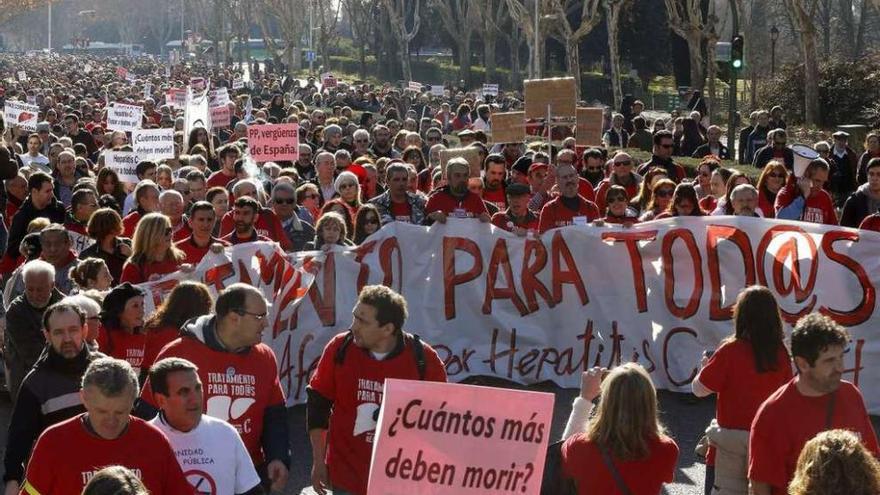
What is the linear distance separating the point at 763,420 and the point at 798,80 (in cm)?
3003

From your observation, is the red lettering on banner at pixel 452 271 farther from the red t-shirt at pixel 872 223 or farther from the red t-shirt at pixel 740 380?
the red t-shirt at pixel 740 380

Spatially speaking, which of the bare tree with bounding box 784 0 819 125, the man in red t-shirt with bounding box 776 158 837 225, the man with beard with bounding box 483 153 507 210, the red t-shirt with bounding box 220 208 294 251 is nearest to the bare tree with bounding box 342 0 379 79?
the bare tree with bounding box 784 0 819 125

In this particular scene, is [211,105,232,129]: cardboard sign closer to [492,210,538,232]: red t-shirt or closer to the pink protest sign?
[492,210,538,232]: red t-shirt

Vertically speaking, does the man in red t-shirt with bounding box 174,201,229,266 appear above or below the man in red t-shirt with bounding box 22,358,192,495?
above

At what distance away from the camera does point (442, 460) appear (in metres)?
4.93

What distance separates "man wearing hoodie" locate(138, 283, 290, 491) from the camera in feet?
19.7

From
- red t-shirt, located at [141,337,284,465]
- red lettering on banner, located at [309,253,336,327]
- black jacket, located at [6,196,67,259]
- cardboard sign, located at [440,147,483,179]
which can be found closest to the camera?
red t-shirt, located at [141,337,284,465]

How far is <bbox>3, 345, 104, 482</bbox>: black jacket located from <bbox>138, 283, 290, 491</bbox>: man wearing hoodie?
1.54ft

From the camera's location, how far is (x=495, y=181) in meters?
14.1

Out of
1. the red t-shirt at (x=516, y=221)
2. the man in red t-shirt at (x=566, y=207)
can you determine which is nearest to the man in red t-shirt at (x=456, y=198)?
the red t-shirt at (x=516, y=221)

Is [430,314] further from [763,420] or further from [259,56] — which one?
[259,56]

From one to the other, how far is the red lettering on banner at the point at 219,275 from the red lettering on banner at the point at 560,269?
7.55 ft

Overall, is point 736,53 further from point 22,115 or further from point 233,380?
point 233,380

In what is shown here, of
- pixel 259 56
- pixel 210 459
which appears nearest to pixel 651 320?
pixel 210 459
